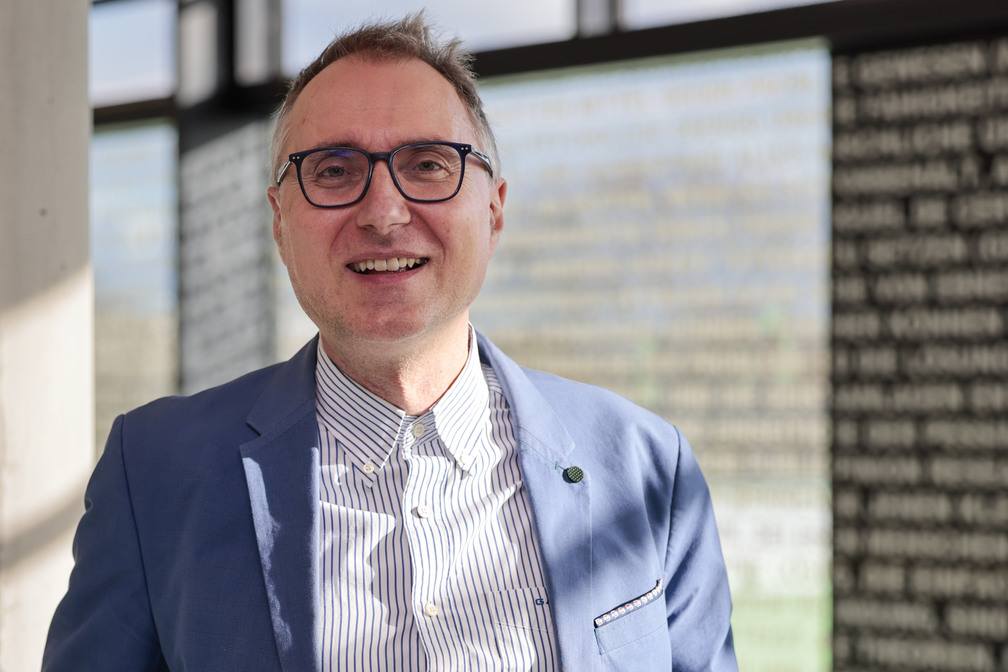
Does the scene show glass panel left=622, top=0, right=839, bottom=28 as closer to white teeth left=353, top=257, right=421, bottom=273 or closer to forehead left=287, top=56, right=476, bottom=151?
forehead left=287, top=56, right=476, bottom=151

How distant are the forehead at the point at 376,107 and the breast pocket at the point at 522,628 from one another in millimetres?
650

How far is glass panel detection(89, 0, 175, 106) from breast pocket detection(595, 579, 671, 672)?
3701mm

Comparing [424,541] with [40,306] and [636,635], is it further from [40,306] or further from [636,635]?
[40,306]

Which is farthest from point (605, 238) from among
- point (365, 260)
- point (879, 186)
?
point (365, 260)

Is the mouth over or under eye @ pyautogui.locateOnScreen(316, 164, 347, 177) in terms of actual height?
under

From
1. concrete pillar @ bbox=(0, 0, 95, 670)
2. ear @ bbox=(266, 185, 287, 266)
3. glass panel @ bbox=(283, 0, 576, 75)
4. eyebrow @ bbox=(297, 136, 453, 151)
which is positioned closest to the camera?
eyebrow @ bbox=(297, 136, 453, 151)

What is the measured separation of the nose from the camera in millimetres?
1479

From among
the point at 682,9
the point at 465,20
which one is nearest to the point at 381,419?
the point at 682,9

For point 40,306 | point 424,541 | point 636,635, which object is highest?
point 40,306

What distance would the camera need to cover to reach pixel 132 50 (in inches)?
186

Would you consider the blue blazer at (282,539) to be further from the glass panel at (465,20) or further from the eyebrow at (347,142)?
the glass panel at (465,20)

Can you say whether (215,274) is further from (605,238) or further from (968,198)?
(968,198)

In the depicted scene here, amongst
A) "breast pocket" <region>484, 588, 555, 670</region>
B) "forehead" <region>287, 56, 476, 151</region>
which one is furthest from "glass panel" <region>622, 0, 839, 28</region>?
"breast pocket" <region>484, 588, 555, 670</region>

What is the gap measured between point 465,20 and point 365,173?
8.37 ft
